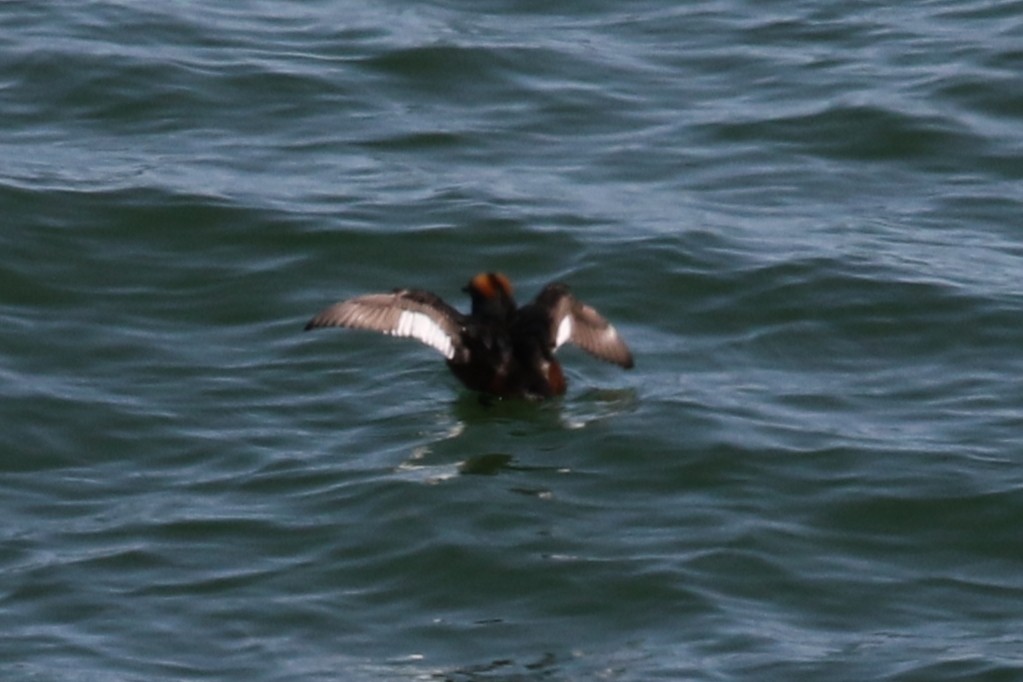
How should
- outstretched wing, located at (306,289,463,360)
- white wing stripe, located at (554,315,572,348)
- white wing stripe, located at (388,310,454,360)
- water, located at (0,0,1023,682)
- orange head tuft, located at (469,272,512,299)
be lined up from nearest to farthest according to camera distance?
water, located at (0,0,1023,682) < outstretched wing, located at (306,289,463,360) < white wing stripe, located at (388,310,454,360) < white wing stripe, located at (554,315,572,348) < orange head tuft, located at (469,272,512,299)

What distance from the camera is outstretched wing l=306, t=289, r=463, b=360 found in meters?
11.4

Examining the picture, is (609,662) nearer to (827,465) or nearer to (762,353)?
(827,465)

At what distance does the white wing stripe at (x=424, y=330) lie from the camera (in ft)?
37.9

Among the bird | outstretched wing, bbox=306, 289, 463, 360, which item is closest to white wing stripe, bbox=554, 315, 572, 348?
the bird

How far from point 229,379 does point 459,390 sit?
117 cm

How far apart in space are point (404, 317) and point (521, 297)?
173 centimetres

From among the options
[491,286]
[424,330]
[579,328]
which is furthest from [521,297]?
[424,330]

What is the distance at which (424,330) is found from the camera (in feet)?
38.1

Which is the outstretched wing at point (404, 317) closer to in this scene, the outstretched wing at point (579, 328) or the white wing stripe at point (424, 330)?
the white wing stripe at point (424, 330)

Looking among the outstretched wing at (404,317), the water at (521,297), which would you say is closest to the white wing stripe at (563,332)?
the water at (521,297)

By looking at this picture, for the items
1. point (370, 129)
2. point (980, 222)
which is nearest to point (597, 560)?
point (980, 222)

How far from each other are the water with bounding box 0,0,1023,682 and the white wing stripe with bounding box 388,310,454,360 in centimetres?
29

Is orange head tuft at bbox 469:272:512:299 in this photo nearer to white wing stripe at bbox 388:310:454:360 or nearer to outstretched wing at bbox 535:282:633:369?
outstretched wing at bbox 535:282:633:369

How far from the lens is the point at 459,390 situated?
1184 cm
